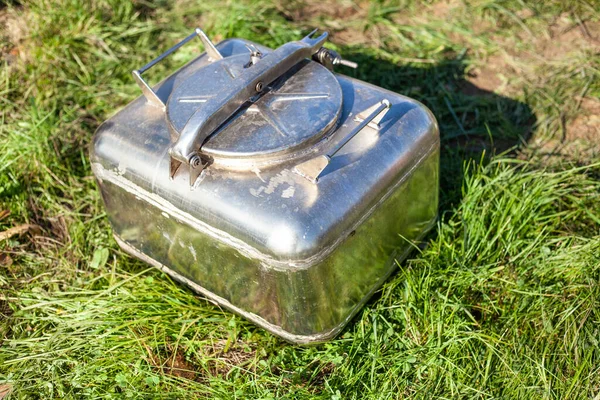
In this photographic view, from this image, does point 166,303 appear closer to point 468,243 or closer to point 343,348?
point 343,348

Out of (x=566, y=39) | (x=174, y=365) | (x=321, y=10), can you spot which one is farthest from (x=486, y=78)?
(x=174, y=365)

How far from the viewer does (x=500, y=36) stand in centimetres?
409

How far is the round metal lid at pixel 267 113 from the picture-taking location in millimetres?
2268

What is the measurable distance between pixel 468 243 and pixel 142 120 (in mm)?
1350

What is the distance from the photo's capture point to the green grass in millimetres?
2486

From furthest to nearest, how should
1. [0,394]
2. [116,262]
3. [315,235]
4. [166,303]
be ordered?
[116,262] < [166,303] < [0,394] < [315,235]

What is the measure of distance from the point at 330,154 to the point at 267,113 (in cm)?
29

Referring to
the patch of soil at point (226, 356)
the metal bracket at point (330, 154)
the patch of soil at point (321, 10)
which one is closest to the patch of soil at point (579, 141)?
the metal bracket at point (330, 154)

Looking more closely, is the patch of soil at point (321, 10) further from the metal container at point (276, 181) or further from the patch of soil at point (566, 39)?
the metal container at point (276, 181)

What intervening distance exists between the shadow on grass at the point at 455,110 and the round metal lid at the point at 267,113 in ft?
2.96

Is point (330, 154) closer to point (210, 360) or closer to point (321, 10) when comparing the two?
point (210, 360)

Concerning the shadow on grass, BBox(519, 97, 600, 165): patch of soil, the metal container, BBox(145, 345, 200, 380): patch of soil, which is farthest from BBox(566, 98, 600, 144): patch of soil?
BBox(145, 345, 200, 380): patch of soil

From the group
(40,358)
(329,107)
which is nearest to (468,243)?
(329,107)

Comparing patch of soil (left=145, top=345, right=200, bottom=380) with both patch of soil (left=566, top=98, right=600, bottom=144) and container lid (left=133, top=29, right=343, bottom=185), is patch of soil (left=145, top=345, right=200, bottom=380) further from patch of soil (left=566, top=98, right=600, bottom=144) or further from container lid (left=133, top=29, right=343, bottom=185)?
patch of soil (left=566, top=98, right=600, bottom=144)
